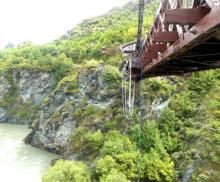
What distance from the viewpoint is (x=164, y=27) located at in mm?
7504

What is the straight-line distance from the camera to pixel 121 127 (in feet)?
104

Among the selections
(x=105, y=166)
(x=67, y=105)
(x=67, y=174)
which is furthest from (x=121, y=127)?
(x=67, y=105)

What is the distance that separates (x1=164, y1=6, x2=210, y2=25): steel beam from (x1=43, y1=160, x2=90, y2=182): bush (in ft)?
66.9

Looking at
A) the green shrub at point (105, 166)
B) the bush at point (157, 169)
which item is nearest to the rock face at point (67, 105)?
the green shrub at point (105, 166)

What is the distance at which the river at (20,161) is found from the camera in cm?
3300

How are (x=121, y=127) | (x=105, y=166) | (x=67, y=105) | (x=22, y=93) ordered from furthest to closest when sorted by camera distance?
1. (x=22, y=93)
2. (x=67, y=105)
3. (x=121, y=127)
4. (x=105, y=166)

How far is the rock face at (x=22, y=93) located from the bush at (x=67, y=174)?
1313 inches

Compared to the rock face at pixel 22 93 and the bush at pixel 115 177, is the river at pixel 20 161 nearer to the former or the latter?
the bush at pixel 115 177

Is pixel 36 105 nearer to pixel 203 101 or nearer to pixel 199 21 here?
pixel 203 101

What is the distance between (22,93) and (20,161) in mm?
26214

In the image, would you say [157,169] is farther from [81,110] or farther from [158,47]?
[158,47]

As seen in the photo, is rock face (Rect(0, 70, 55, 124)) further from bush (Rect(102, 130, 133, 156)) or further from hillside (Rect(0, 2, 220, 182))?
bush (Rect(102, 130, 133, 156))

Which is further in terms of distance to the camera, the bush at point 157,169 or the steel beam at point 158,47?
the bush at point 157,169

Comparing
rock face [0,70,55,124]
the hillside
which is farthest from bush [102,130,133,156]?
rock face [0,70,55,124]
